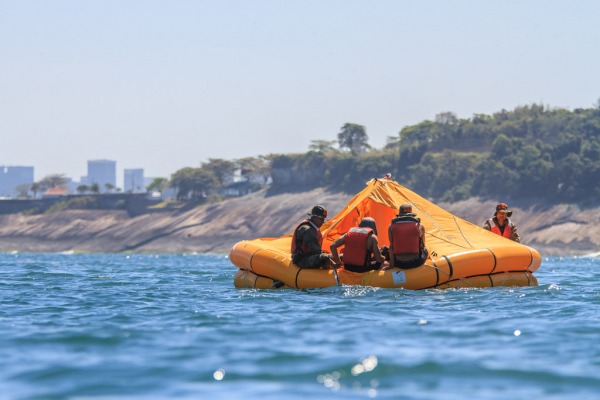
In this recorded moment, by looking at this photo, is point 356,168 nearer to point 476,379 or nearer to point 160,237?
point 160,237

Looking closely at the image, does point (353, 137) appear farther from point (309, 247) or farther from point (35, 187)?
point (309, 247)

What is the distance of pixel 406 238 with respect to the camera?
19.0 m

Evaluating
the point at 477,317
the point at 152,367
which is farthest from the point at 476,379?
the point at 477,317

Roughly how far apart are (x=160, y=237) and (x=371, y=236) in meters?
111

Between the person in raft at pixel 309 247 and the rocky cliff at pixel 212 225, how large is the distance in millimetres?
81909

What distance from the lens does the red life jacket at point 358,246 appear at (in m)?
19.3

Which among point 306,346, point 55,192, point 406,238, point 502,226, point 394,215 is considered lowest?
point 306,346

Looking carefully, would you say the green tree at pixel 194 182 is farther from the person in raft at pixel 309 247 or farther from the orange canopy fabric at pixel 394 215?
the person in raft at pixel 309 247

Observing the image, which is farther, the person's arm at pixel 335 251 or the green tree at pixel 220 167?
the green tree at pixel 220 167

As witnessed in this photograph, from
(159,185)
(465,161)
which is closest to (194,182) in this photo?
(159,185)

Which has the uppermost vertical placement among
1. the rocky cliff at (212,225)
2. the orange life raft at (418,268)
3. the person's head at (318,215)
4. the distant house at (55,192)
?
the distant house at (55,192)

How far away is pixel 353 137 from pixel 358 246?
415 feet

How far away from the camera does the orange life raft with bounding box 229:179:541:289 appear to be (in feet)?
62.6

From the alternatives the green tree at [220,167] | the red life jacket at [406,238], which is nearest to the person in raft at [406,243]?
the red life jacket at [406,238]
